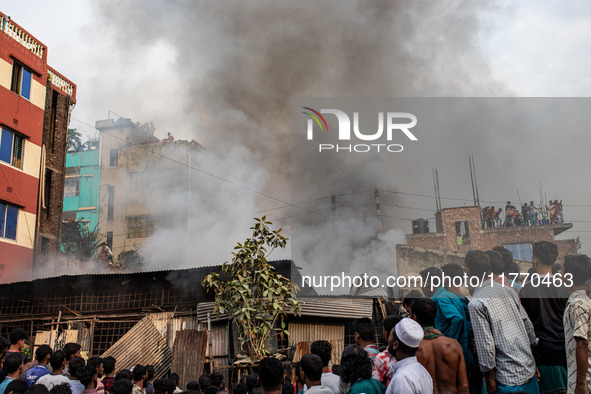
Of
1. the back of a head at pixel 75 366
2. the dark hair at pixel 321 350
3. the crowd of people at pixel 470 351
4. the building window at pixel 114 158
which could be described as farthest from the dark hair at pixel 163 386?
the building window at pixel 114 158

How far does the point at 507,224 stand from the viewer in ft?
27.4

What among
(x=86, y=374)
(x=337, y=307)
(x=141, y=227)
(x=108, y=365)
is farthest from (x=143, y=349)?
(x=141, y=227)

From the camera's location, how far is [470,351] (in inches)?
198

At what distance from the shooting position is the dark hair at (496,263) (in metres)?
5.36

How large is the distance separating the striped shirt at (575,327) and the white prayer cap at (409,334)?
1575 mm

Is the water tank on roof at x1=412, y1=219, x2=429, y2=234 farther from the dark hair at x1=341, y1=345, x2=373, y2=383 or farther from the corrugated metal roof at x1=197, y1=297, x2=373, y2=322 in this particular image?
the dark hair at x1=341, y1=345, x2=373, y2=383

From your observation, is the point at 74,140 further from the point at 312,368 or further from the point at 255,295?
the point at 312,368

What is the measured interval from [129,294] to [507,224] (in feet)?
34.7

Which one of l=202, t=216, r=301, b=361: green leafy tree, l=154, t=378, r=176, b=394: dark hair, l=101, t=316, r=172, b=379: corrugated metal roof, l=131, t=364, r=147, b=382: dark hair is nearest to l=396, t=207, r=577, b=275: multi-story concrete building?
l=202, t=216, r=301, b=361: green leafy tree

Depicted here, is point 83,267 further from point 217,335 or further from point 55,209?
point 217,335

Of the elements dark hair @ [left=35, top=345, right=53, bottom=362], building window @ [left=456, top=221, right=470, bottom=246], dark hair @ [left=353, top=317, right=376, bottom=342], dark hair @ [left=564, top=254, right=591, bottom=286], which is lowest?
dark hair @ [left=35, top=345, right=53, bottom=362]

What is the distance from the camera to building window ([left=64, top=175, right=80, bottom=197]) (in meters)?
36.9

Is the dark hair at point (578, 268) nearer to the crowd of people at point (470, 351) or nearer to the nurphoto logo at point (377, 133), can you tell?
the crowd of people at point (470, 351)

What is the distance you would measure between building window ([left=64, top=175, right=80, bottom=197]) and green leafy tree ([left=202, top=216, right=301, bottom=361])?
29.5m
